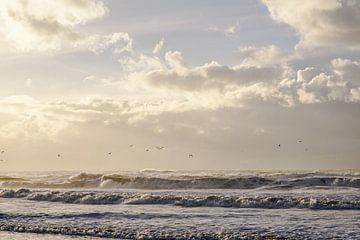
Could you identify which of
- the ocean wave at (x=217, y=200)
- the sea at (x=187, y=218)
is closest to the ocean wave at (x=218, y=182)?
the ocean wave at (x=217, y=200)

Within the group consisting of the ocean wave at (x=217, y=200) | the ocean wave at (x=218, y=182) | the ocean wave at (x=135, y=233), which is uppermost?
the ocean wave at (x=218, y=182)

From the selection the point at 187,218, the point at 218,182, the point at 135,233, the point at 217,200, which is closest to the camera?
the point at 135,233

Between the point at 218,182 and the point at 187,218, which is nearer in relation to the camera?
the point at 187,218

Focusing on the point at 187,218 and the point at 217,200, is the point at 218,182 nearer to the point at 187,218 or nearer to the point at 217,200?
the point at 217,200

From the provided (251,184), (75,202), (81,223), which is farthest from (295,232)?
(251,184)

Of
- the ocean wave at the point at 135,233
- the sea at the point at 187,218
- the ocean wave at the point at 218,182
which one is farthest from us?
the ocean wave at the point at 218,182

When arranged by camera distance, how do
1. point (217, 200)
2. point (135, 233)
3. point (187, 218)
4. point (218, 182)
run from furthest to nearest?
1. point (218, 182)
2. point (217, 200)
3. point (187, 218)
4. point (135, 233)

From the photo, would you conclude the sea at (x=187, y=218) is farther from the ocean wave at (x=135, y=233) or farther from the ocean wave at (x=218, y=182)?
the ocean wave at (x=218, y=182)

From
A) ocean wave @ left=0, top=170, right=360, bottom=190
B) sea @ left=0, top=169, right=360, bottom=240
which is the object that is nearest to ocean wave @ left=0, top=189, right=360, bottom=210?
sea @ left=0, top=169, right=360, bottom=240

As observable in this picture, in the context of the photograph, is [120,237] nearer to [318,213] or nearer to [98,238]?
[98,238]

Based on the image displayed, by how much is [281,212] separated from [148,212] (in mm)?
A: 6232

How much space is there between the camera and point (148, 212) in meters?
23.8

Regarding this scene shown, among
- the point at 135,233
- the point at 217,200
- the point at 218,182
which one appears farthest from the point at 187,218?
the point at 218,182

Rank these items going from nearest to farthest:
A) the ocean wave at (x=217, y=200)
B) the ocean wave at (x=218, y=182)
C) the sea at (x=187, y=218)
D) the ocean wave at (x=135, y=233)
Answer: the ocean wave at (x=135, y=233)
the sea at (x=187, y=218)
the ocean wave at (x=217, y=200)
the ocean wave at (x=218, y=182)
